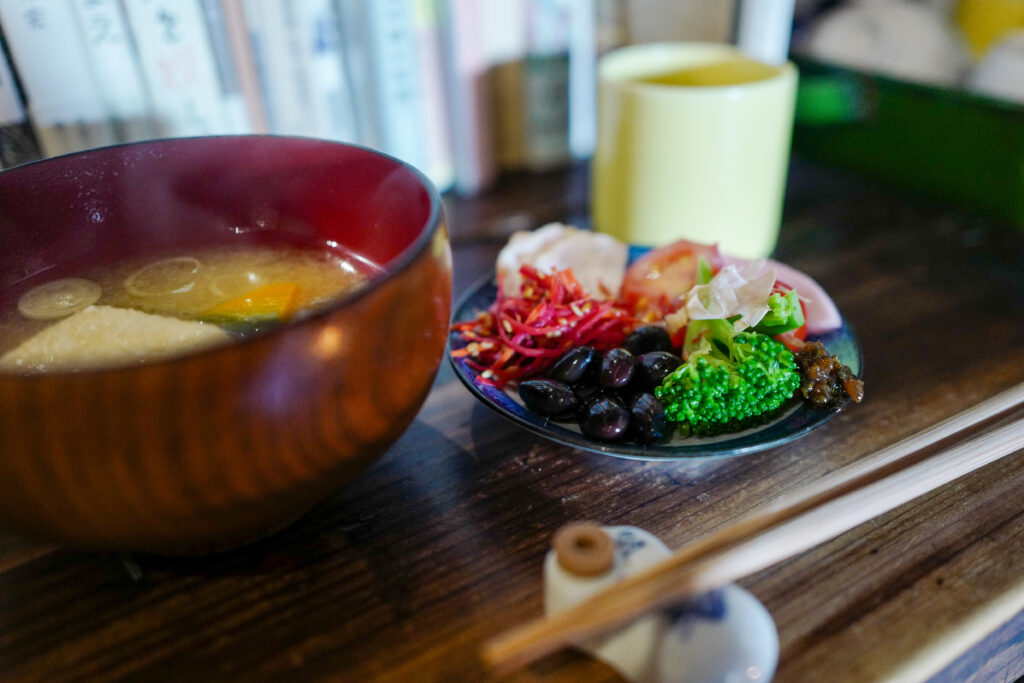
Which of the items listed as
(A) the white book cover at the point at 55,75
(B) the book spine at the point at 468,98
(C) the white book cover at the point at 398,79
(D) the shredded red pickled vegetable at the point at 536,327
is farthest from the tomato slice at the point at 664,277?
(A) the white book cover at the point at 55,75

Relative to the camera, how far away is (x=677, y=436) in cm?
66

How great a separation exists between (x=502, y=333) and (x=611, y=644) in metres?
0.38

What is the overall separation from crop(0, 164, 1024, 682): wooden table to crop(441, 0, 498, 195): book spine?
621 mm

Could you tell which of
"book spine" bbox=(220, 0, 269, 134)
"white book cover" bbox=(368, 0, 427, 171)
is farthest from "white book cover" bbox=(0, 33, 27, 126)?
"white book cover" bbox=(368, 0, 427, 171)

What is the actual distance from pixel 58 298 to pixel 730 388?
0.66 m

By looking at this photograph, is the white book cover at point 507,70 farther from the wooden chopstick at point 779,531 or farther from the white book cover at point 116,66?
the wooden chopstick at point 779,531

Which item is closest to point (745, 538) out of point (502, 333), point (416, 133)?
point (502, 333)

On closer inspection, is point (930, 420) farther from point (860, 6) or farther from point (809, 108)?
point (860, 6)

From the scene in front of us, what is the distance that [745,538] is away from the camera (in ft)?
1.60

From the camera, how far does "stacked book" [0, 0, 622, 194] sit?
97cm

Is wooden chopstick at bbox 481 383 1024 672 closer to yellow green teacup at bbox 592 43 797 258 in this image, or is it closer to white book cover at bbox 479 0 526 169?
yellow green teacup at bbox 592 43 797 258

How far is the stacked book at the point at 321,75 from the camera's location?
969mm

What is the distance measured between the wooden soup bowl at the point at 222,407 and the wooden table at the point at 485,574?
6cm

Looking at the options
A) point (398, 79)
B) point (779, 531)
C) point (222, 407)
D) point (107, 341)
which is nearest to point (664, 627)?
point (779, 531)
